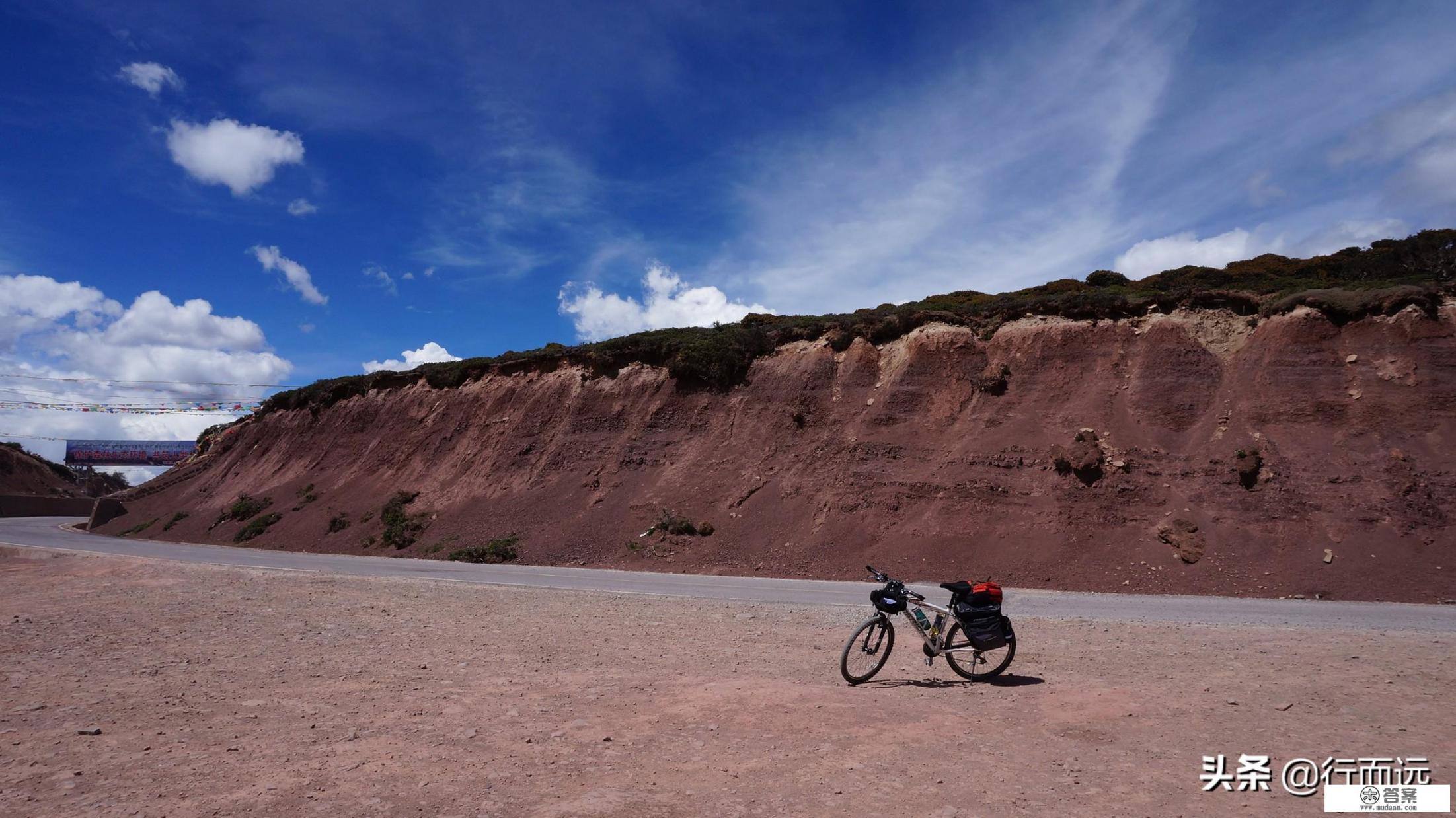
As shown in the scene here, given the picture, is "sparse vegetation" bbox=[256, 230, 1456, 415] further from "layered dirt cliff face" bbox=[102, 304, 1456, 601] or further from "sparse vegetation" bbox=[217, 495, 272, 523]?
"sparse vegetation" bbox=[217, 495, 272, 523]

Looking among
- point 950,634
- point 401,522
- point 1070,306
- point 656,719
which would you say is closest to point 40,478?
point 401,522

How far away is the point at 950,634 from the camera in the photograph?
7805 mm

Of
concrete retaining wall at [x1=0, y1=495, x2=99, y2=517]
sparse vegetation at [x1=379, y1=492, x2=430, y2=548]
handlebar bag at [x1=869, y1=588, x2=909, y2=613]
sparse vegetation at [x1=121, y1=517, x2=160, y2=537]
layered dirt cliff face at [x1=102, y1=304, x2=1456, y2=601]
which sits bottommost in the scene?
concrete retaining wall at [x1=0, y1=495, x2=99, y2=517]

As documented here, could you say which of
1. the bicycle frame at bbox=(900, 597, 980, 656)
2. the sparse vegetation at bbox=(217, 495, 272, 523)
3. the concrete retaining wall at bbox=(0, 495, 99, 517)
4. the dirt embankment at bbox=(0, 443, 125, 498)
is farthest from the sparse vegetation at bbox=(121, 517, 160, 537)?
the bicycle frame at bbox=(900, 597, 980, 656)

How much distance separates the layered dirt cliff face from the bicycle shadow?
41.6 ft

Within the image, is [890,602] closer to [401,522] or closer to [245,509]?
[401,522]

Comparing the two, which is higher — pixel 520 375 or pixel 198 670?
pixel 520 375

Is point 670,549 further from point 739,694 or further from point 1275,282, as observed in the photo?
point 1275,282

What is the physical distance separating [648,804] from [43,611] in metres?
12.0

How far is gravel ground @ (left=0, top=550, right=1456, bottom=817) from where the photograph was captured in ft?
14.8

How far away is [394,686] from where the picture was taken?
23.5 ft

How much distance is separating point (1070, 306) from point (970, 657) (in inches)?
961

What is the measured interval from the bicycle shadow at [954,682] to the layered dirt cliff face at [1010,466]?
12686mm

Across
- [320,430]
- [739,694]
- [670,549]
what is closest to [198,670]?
[739,694]
